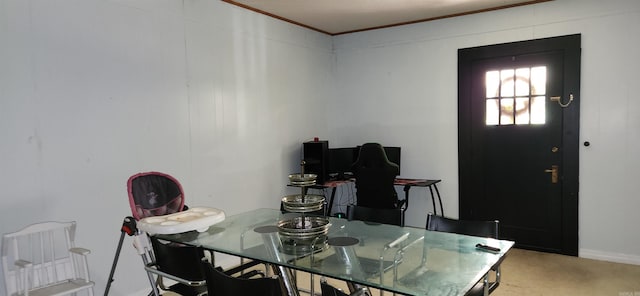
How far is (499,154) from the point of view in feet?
15.7

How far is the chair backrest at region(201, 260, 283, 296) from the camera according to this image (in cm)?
168

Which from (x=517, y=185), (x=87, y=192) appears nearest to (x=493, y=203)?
(x=517, y=185)

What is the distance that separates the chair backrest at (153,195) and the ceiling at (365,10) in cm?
210

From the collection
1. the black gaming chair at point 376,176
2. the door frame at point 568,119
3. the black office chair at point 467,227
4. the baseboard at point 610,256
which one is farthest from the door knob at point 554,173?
the black office chair at point 467,227

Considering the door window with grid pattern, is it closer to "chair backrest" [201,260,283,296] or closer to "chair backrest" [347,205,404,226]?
"chair backrest" [347,205,404,226]

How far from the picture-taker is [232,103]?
4.34 m

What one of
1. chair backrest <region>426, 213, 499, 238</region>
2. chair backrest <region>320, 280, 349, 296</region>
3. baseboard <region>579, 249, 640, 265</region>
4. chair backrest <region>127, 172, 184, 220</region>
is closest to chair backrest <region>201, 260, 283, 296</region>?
chair backrest <region>320, 280, 349, 296</region>

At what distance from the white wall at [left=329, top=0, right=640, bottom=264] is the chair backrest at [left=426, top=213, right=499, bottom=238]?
2.40 meters

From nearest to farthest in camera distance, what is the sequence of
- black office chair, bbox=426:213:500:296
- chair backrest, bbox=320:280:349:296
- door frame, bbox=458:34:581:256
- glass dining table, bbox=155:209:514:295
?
chair backrest, bbox=320:280:349:296 → glass dining table, bbox=155:209:514:295 → black office chair, bbox=426:213:500:296 → door frame, bbox=458:34:581:256

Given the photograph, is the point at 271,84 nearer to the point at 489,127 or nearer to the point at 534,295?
the point at 489,127

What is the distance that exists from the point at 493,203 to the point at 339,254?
10.8ft

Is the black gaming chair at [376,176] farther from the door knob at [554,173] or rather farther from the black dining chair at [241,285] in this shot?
the black dining chair at [241,285]

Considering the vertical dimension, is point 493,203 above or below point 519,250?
above

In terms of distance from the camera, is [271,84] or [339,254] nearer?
[339,254]
